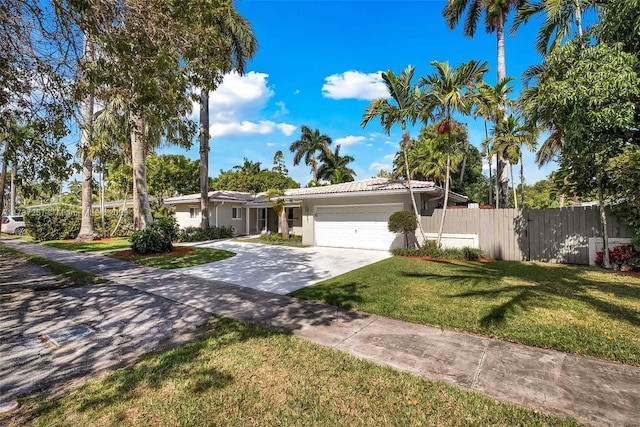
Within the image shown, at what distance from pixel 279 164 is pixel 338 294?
3540cm

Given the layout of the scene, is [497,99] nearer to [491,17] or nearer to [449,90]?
[449,90]

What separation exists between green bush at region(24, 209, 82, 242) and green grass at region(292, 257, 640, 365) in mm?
20164

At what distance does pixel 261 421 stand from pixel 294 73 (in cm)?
1539

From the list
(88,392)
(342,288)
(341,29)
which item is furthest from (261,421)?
(341,29)

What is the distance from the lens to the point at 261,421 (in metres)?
2.54

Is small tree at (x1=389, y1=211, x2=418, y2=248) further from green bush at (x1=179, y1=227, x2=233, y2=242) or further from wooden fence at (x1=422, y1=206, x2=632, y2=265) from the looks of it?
green bush at (x1=179, y1=227, x2=233, y2=242)

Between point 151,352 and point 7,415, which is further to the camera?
point 151,352

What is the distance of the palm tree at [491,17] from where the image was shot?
1524 centimetres

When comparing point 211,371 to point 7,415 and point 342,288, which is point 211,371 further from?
point 342,288

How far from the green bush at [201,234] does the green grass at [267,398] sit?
15436mm

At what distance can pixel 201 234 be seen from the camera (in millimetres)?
18453

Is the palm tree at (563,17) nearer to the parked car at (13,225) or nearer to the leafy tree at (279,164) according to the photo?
the leafy tree at (279,164)

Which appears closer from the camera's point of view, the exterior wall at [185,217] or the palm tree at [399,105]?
the palm tree at [399,105]

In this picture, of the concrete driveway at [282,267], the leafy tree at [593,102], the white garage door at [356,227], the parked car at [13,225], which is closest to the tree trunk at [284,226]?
the white garage door at [356,227]
